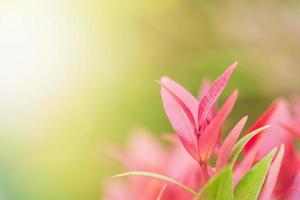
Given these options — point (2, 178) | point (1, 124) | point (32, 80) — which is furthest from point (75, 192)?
point (32, 80)

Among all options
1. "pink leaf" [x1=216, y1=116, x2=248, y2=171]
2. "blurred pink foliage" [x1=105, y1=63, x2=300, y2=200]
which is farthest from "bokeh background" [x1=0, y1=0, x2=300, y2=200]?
"pink leaf" [x1=216, y1=116, x2=248, y2=171]

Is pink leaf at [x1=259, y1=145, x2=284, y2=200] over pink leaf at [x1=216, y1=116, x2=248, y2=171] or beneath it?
beneath

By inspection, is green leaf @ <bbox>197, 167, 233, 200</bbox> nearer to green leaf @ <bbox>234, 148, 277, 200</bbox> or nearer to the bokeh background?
green leaf @ <bbox>234, 148, 277, 200</bbox>

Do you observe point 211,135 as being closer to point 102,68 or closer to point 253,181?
point 253,181

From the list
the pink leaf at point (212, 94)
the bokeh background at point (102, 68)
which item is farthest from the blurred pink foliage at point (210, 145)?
the bokeh background at point (102, 68)

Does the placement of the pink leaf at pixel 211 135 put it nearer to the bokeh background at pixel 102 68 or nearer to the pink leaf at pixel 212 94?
the pink leaf at pixel 212 94

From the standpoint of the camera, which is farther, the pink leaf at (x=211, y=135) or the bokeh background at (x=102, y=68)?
the bokeh background at (x=102, y=68)
